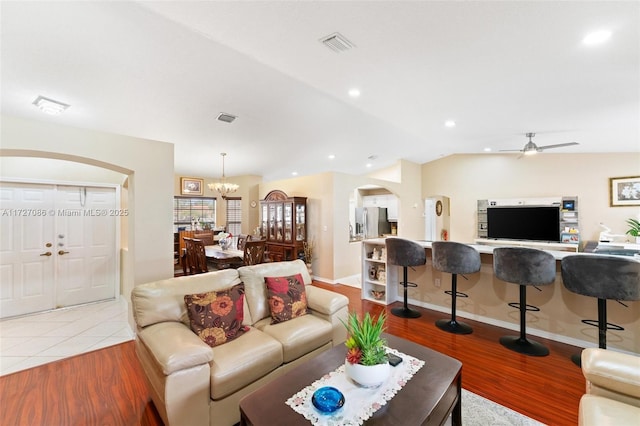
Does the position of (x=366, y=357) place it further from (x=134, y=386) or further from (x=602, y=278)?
(x=602, y=278)

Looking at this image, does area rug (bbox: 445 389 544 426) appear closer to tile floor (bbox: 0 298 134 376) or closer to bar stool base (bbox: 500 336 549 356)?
bar stool base (bbox: 500 336 549 356)

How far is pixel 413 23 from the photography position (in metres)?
2.05

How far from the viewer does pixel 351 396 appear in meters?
1.44

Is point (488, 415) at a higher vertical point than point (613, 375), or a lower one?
lower

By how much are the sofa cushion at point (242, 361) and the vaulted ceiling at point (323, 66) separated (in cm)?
252

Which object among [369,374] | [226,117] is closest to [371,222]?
[226,117]

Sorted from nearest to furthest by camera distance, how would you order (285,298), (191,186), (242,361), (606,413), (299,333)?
→ (606,413) < (242,361) < (299,333) < (285,298) < (191,186)

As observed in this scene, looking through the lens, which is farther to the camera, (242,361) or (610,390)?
(242,361)

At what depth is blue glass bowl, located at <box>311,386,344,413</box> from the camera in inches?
51.3

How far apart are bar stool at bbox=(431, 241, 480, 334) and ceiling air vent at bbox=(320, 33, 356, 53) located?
2.49 metres

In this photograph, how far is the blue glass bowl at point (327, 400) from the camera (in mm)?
1303

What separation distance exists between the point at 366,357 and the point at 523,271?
88.3 inches

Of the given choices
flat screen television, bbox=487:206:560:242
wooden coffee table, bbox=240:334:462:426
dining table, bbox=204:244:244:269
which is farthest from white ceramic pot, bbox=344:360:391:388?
flat screen television, bbox=487:206:560:242

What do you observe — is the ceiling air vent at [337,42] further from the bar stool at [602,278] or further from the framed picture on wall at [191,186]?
the framed picture on wall at [191,186]
